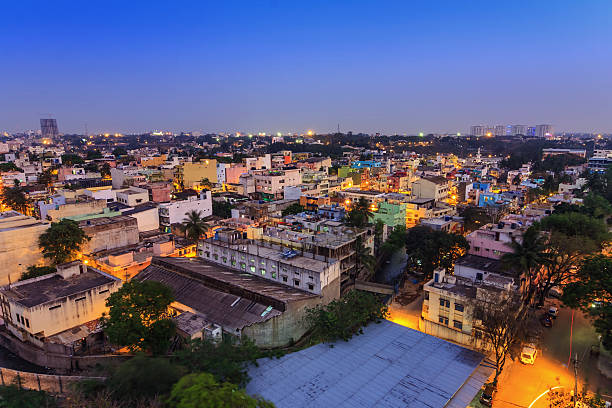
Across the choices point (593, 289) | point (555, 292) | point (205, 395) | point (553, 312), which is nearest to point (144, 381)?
point (205, 395)

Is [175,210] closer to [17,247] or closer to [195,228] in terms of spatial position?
[195,228]

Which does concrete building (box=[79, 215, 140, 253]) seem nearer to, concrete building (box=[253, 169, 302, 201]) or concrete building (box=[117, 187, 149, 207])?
concrete building (box=[117, 187, 149, 207])

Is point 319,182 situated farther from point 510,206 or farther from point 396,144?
point 396,144

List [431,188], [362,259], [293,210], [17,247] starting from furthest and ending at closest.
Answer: [431,188] < [293,210] < [362,259] < [17,247]

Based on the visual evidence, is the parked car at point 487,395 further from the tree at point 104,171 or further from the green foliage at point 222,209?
the tree at point 104,171

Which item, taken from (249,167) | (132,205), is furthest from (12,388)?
(249,167)

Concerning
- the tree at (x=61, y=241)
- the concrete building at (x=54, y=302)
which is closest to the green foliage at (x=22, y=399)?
the concrete building at (x=54, y=302)

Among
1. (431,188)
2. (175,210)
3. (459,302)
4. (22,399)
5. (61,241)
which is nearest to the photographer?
(22,399)

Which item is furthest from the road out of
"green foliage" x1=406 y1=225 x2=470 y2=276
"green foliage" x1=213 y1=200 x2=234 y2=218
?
"green foliage" x1=213 y1=200 x2=234 y2=218
